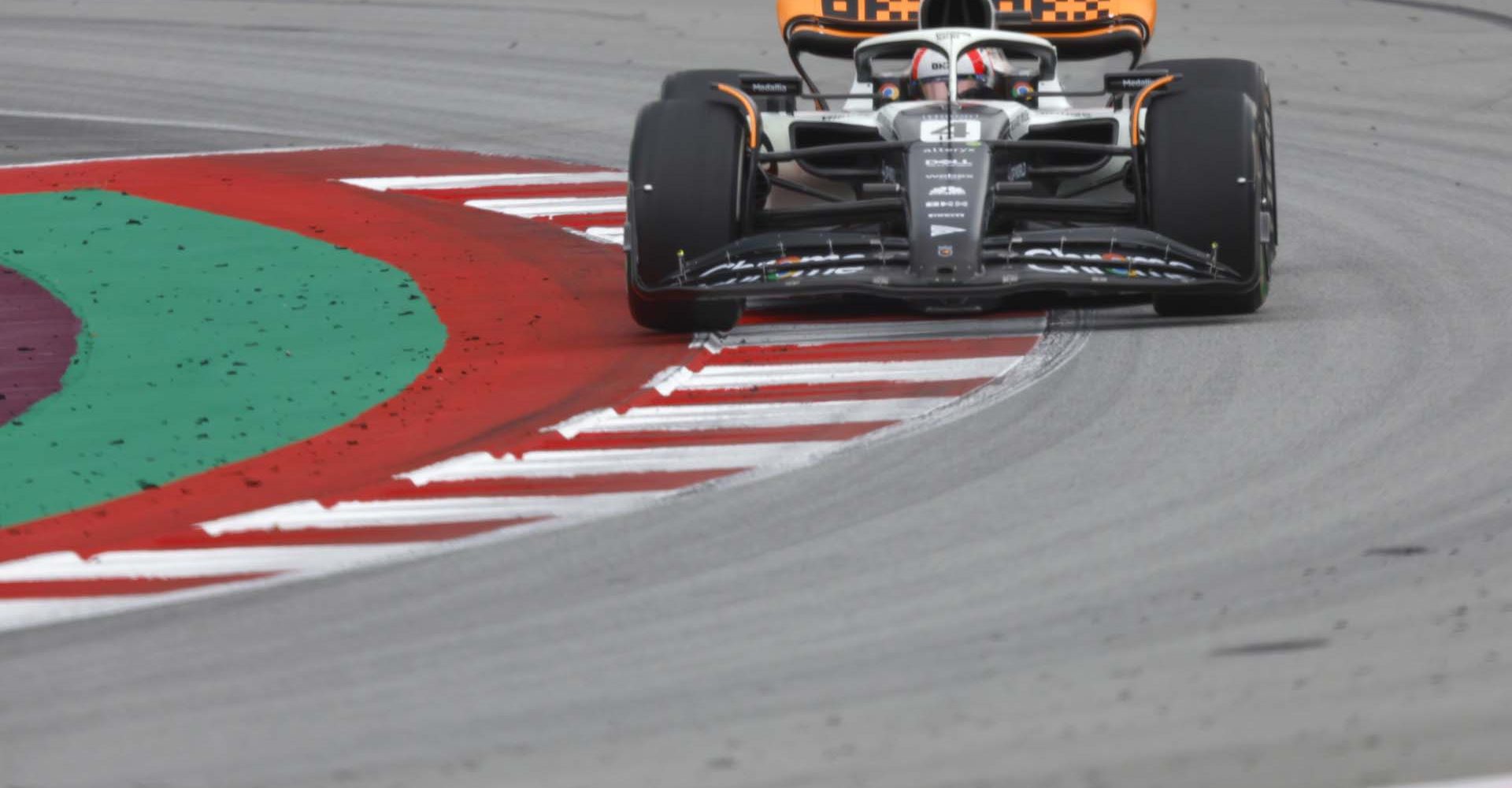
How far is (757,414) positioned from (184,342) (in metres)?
3.03

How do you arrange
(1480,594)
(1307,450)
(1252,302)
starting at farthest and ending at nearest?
(1252,302)
(1307,450)
(1480,594)

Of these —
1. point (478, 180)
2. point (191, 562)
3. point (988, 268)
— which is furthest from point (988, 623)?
Result: point (478, 180)

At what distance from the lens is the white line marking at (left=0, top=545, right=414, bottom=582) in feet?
23.5

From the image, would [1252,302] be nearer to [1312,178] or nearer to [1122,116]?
[1122,116]

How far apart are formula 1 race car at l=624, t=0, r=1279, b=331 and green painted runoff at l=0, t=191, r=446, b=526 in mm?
1280

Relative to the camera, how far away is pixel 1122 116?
11.3m

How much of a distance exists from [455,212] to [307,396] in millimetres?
4862

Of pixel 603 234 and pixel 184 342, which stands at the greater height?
pixel 184 342

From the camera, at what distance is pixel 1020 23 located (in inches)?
520

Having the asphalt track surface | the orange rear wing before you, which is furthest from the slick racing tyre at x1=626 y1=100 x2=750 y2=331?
the orange rear wing

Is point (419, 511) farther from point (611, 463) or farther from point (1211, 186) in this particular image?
point (1211, 186)

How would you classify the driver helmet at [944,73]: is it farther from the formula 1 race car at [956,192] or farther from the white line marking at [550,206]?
the white line marking at [550,206]

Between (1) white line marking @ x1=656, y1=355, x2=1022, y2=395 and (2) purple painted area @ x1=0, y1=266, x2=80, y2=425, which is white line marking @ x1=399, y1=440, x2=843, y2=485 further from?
(2) purple painted area @ x1=0, y1=266, x2=80, y2=425

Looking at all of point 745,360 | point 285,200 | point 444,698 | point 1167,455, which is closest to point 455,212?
point 285,200
